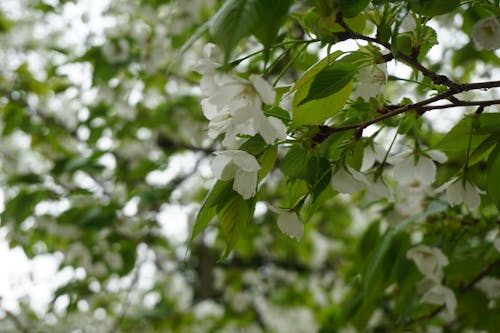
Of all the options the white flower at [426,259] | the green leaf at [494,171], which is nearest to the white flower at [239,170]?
the green leaf at [494,171]

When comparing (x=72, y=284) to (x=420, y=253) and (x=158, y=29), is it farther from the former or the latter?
(x=420, y=253)

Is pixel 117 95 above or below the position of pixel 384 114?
above

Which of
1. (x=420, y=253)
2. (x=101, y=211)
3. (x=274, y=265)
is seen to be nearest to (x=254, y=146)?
(x=420, y=253)

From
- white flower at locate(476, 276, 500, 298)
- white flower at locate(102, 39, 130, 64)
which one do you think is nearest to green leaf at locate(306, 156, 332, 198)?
white flower at locate(476, 276, 500, 298)

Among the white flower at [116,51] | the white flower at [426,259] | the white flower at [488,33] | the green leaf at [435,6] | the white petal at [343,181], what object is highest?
the white flower at [116,51]

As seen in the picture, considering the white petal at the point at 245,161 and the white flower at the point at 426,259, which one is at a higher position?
the white petal at the point at 245,161

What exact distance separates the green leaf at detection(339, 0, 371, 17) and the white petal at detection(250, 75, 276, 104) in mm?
94

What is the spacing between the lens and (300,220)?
69 cm

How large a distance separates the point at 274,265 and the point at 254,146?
345cm

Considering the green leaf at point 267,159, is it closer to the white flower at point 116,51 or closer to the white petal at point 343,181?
the white petal at point 343,181

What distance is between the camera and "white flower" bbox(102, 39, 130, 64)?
193 cm

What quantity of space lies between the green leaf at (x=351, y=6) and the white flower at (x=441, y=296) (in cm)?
62

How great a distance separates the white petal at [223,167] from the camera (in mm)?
617

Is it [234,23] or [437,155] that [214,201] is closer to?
[234,23]
